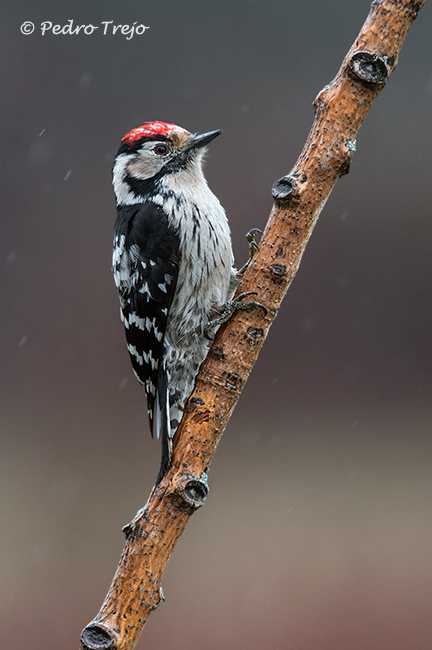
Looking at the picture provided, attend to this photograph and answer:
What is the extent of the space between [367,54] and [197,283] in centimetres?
72

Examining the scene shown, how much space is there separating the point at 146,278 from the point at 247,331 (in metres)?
0.41

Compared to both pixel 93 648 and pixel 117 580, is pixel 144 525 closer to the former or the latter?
pixel 117 580

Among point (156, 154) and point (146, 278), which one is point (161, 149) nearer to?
point (156, 154)

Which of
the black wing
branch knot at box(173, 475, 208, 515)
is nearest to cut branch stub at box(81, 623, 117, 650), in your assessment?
branch knot at box(173, 475, 208, 515)

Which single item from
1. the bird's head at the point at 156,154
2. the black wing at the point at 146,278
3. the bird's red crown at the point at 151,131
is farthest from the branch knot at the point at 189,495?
the bird's red crown at the point at 151,131

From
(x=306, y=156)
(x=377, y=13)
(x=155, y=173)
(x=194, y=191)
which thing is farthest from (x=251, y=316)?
(x=377, y=13)

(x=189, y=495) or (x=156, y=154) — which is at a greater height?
(x=156, y=154)

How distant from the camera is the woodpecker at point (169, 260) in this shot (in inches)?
61.9

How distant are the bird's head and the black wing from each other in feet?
0.28

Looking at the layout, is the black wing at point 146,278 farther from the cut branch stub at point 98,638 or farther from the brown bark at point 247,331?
the cut branch stub at point 98,638

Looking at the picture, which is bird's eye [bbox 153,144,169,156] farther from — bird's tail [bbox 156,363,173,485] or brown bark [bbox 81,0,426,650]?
bird's tail [bbox 156,363,173,485]

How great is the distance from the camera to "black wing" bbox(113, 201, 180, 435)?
1565 millimetres

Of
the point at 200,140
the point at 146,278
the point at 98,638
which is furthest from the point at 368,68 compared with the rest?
the point at 98,638

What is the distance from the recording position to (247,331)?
1329 mm
